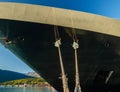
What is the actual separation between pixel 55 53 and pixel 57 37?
1375mm

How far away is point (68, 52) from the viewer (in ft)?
46.7

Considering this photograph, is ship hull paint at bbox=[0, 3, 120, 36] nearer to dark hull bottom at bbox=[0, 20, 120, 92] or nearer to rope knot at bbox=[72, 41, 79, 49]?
dark hull bottom at bbox=[0, 20, 120, 92]

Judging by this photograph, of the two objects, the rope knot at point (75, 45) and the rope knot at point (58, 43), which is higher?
the rope knot at point (58, 43)

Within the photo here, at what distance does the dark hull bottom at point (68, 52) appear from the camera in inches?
512

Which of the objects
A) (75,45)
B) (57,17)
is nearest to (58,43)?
(75,45)

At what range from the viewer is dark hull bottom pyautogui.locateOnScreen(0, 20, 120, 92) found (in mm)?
12992

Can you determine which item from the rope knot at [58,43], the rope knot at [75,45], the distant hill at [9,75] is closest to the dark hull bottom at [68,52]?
the rope knot at [58,43]

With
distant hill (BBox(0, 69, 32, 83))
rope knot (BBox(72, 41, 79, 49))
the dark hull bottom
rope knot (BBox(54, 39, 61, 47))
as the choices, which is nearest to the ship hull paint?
the dark hull bottom

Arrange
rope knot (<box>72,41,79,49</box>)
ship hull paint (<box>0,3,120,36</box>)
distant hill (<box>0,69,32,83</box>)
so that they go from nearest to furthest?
ship hull paint (<box>0,3,120,36</box>), rope knot (<box>72,41,79,49</box>), distant hill (<box>0,69,32,83</box>)

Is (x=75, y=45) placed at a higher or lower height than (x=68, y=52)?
lower

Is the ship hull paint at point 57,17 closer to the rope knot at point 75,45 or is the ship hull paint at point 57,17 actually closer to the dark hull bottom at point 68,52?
the dark hull bottom at point 68,52

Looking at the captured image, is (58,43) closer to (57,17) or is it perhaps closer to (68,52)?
(68,52)

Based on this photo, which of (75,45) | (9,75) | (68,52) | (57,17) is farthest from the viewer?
(9,75)

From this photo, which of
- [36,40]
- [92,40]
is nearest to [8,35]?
[36,40]
